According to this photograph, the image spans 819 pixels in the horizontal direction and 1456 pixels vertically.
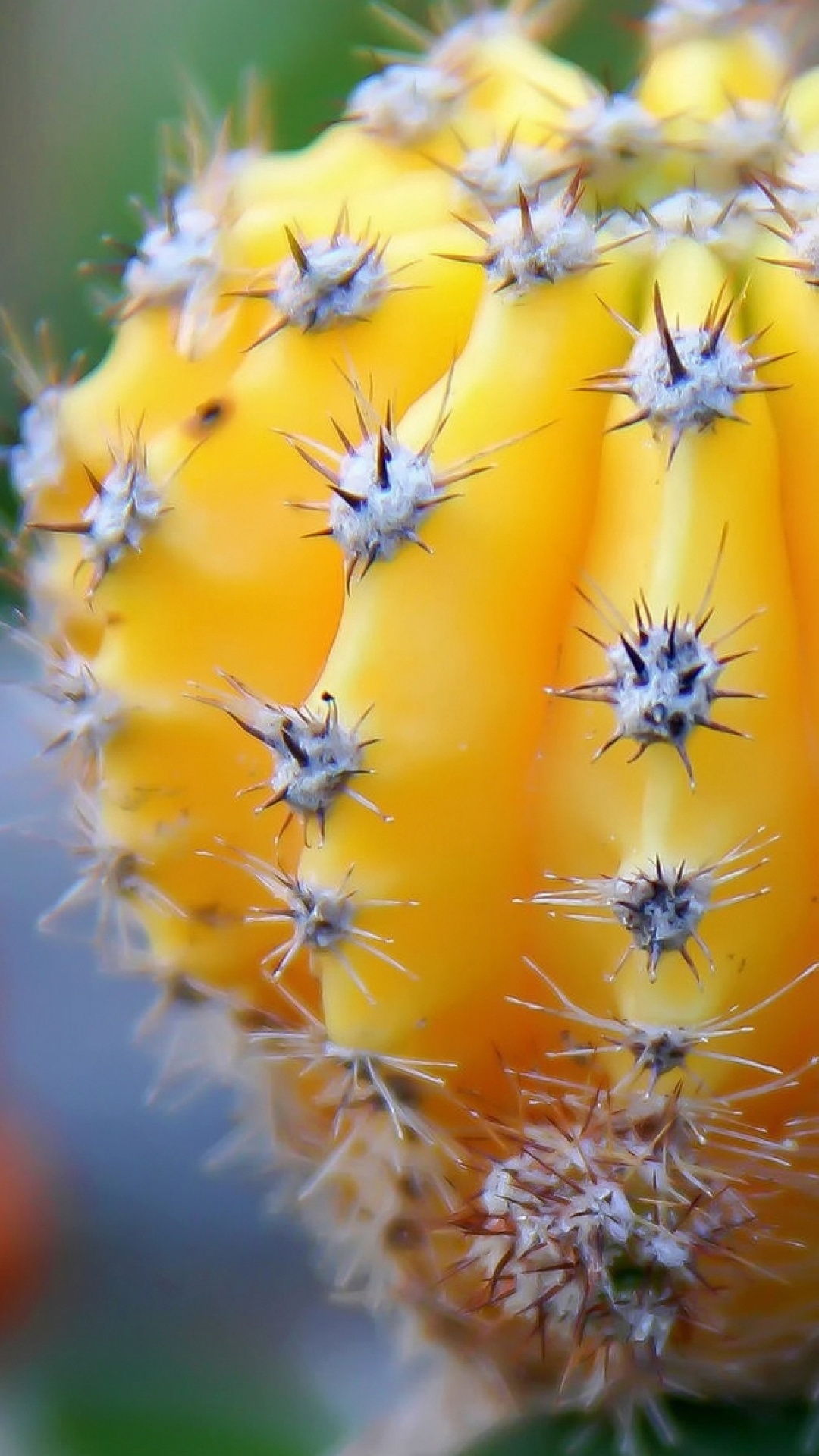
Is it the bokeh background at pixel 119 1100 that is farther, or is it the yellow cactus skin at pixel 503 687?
the bokeh background at pixel 119 1100

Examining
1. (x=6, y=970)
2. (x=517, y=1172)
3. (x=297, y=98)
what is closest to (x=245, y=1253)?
(x=6, y=970)

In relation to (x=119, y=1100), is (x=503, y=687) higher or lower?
higher

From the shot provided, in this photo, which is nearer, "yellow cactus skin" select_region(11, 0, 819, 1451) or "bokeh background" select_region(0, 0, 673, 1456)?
"yellow cactus skin" select_region(11, 0, 819, 1451)

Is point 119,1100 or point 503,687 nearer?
point 503,687

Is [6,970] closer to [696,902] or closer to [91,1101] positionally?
[91,1101]
